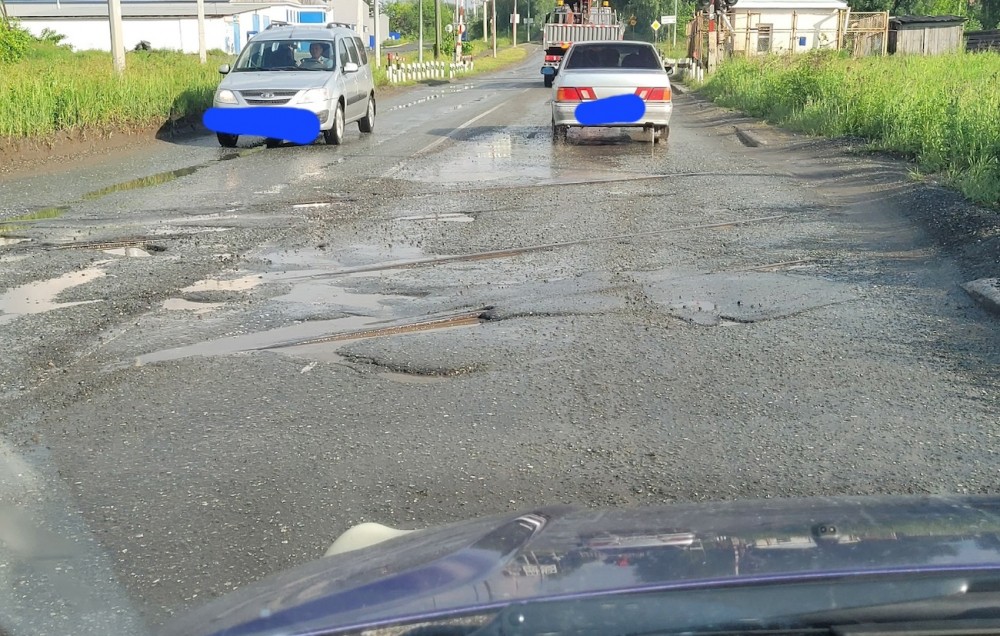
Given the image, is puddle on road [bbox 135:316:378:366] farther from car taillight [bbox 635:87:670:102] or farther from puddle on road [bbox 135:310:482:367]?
car taillight [bbox 635:87:670:102]

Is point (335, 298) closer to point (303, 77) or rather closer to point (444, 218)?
point (444, 218)

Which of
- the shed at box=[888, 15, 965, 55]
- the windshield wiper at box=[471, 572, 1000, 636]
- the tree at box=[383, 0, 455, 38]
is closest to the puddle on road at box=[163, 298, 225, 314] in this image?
the windshield wiper at box=[471, 572, 1000, 636]

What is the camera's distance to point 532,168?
48.0 feet

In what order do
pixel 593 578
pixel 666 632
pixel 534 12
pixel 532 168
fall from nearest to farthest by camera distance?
pixel 666 632
pixel 593 578
pixel 532 168
pixel 534 12

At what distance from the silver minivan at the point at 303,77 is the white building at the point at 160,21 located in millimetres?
45636

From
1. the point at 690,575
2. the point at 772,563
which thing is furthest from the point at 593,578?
the point at 772,563

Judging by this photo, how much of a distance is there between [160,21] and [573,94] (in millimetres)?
55938

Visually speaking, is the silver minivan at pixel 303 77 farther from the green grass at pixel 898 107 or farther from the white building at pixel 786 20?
the white building at pixel 786 20

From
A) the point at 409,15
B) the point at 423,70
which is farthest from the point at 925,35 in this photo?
the point at 409,15

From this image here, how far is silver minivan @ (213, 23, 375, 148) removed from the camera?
17.5m

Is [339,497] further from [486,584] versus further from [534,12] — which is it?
[534,12]

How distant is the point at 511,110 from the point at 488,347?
72.1 ft

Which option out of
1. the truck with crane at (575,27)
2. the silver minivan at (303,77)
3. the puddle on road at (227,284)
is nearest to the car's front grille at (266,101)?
the silver minivan at (303,77)

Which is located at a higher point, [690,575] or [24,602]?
[690,575]
